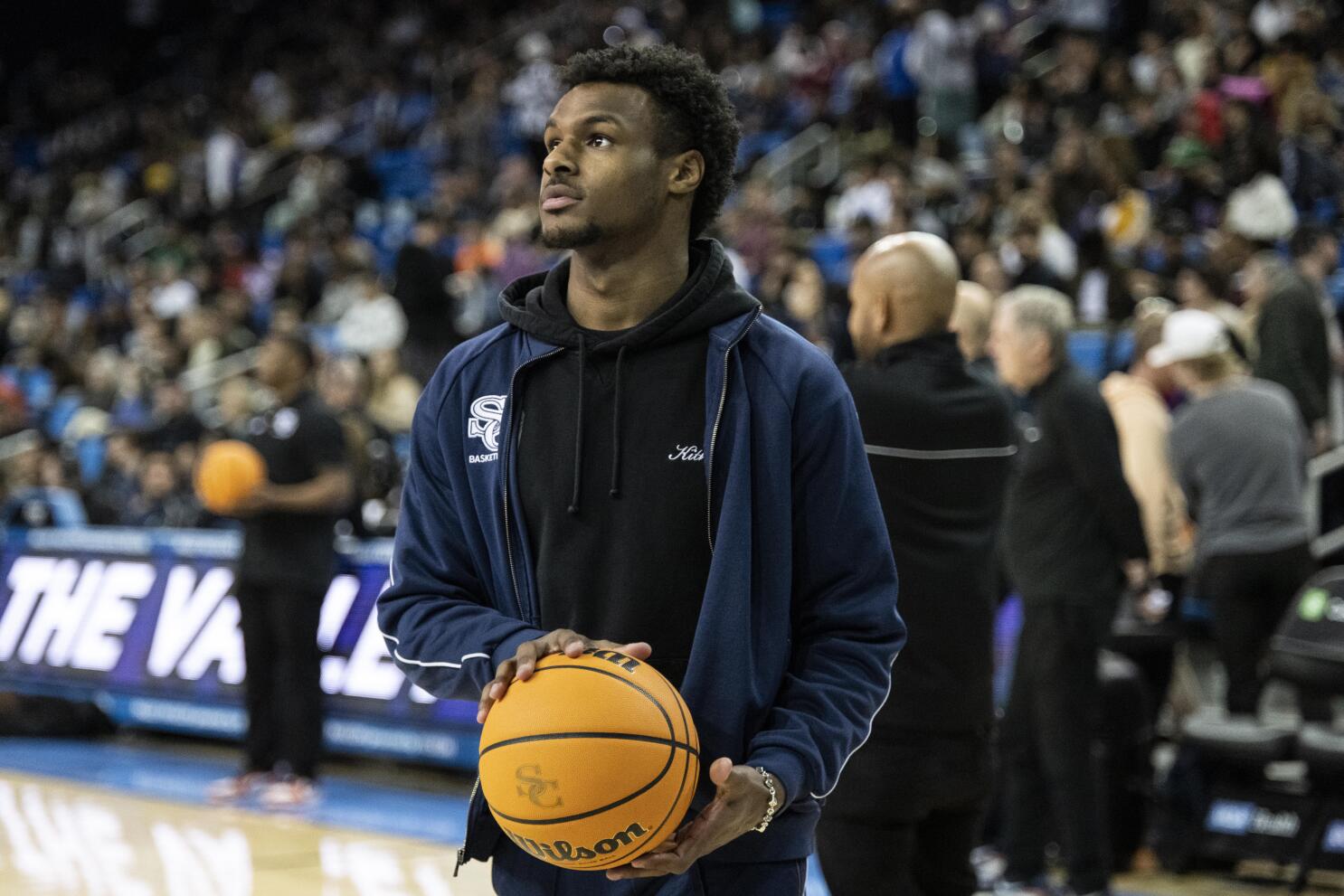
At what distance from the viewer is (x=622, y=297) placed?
259 centimetres

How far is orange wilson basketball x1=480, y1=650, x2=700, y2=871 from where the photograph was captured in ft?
7.44

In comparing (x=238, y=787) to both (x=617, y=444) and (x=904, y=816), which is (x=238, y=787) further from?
(x=617, y=444)

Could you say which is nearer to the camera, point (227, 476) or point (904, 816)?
point (904, 816)

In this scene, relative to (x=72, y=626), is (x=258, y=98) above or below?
above

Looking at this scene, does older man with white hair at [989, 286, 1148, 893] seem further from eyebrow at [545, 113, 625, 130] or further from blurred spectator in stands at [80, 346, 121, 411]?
blurred spectator in stands at [80, 346, 121, 411]

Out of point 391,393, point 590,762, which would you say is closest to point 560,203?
point 590,762

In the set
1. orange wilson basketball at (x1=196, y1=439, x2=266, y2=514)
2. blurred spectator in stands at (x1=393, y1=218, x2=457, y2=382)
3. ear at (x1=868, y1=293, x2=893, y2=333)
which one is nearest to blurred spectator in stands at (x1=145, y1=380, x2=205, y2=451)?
blurred spectator in stands at (x1=393, y1=218, x2=457, y2=382)

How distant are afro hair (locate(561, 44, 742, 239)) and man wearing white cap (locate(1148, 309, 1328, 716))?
450 cm

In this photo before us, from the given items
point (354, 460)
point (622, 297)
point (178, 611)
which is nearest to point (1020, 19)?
point (354, 460)

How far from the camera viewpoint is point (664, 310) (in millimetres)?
2553

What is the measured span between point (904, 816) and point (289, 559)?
15.8 feet

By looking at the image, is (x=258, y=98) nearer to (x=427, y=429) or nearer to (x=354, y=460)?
(x=354, y=460)

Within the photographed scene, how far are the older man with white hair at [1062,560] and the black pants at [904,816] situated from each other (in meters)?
1.88

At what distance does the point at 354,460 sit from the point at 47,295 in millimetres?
10671
